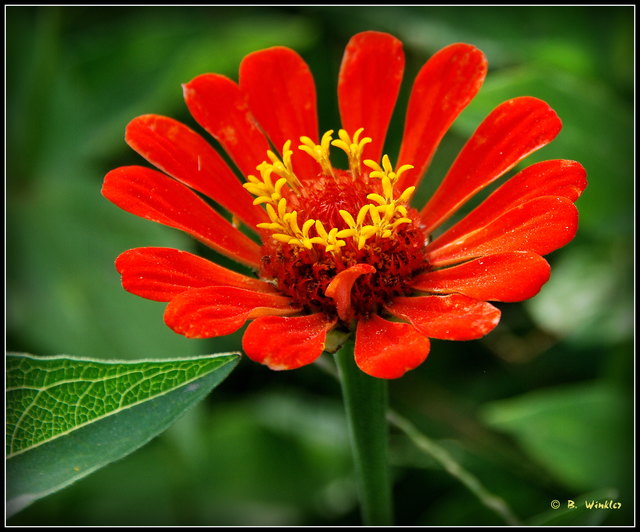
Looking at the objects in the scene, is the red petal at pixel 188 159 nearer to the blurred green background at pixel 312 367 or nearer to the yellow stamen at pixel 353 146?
the yellow stamen at pixel 353 146

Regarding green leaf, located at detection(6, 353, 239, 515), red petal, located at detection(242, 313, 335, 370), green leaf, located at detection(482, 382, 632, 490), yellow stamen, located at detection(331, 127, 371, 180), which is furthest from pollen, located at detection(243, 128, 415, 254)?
green leaf, located at detection(482, 382, 632, 490)

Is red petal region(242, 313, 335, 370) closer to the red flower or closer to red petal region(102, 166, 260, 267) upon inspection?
the red flower

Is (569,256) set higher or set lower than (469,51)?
lower

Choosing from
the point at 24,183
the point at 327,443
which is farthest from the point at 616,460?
the point at 24,183

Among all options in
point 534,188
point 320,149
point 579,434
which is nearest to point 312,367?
point 579,434

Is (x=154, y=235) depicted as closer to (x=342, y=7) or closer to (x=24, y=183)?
(x=24, y=183)
